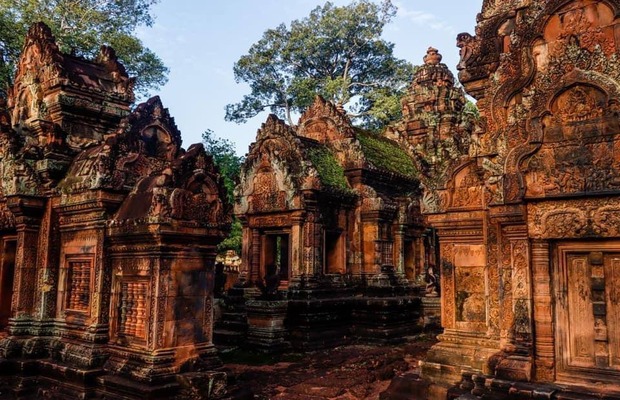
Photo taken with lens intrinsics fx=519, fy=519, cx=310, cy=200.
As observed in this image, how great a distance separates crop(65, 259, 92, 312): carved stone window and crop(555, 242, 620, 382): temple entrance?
6.09m

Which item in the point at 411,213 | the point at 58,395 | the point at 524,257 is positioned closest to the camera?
the point at 524,257

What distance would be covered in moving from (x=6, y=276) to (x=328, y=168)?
8.61m

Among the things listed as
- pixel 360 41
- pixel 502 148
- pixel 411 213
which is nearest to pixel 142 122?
pixel 502 148

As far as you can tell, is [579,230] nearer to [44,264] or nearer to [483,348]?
[483,348]

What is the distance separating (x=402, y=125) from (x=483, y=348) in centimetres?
1497

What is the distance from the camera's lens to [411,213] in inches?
634

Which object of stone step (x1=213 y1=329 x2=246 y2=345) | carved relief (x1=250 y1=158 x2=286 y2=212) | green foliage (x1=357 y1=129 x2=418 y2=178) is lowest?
stone step (x1=213 y1=329 x2=246 y2=345)

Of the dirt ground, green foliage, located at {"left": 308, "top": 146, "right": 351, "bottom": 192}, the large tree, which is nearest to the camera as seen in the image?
the dirt ground

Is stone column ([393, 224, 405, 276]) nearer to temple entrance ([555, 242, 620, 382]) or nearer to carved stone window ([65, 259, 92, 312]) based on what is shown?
temple entrance ([555, 242, 620, 382])

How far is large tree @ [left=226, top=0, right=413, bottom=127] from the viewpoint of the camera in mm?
34688

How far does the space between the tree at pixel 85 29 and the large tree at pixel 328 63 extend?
413 inches

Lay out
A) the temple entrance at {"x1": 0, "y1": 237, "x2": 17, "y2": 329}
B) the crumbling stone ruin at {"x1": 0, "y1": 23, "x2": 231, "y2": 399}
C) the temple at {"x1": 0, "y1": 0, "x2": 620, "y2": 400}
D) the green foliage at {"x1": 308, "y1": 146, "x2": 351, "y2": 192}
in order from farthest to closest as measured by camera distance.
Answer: the green foliage at {"x1": 308, "y1": 146, "x2": 351, "y2": 192} → the temple entrance at {"x1": 0, "y1": 237, "x2": 17, "y2": 329} → the crumbling stone ruin at {"x1": 0, "y1": 23, "x2": 231, "y2": 399} → the temple at {"x1": 0, "y1": 0, "x2": 620, "y2": 400}

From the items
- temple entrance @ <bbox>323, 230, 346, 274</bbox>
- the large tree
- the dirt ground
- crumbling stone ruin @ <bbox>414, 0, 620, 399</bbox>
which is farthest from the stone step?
the large tree

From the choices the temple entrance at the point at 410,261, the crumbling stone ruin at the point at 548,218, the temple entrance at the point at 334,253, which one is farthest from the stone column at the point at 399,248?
the crumbling stone ruin at the point at 548,218
